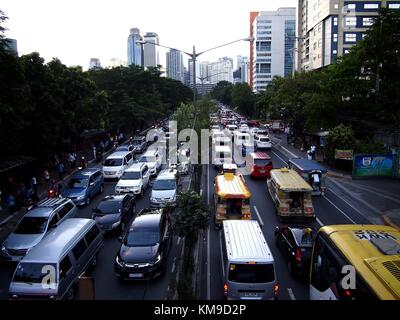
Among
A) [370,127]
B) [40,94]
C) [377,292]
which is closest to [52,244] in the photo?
[377,292]

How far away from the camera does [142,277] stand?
12789 millimetres

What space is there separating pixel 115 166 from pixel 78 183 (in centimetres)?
659

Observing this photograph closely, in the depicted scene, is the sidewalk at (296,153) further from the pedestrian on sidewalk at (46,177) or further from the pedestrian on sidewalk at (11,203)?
the pedestrian on sidewalk at (11,203)

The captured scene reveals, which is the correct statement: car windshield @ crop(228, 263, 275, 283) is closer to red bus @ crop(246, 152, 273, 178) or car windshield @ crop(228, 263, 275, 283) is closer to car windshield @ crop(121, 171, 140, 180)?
car windshield @ crop(121, 171, 140, 180)

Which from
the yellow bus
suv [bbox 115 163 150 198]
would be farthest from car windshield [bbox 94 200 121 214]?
the yellow bus

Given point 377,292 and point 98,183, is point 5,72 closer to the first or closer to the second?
point 98,183

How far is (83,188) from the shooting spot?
76.0 feet

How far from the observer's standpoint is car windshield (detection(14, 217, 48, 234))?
15609mm

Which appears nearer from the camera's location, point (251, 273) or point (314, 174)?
point (251, 273)

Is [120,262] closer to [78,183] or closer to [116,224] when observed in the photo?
[116,224]

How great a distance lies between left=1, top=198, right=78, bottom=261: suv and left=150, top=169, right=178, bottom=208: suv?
186 inches

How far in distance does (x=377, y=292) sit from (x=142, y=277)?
26.1 ft

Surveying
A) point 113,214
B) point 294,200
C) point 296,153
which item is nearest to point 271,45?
point 296,153

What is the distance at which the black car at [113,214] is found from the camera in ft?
57.2
